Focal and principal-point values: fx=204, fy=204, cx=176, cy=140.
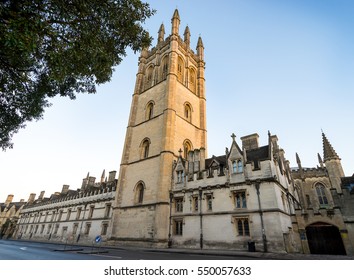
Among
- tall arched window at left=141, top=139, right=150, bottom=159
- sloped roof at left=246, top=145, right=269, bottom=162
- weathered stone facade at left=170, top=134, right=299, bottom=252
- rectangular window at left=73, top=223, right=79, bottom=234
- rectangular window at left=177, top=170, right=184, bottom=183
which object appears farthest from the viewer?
rectangular window at left=73, top=223, right=79, bottom=234

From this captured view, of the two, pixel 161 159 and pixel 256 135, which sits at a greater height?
pixel 256 135

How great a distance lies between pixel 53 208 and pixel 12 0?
47672 mm

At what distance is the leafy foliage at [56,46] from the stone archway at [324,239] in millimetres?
20134

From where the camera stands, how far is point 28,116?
485 inches

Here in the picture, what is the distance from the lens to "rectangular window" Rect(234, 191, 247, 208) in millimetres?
17598

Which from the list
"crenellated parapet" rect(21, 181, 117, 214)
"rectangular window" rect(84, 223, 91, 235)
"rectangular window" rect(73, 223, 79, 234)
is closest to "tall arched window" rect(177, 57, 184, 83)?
"crenellated parapet" rect(21, 181, 117, 214)

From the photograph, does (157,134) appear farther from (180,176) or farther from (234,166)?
(234,166)

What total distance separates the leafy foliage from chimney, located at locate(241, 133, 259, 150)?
17.6 metres

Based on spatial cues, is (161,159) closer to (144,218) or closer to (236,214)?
(144,218)

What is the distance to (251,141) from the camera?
960 inches

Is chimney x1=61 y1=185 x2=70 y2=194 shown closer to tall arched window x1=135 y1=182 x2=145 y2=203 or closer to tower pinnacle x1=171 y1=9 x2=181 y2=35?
tall arched window x1=135 y1=182 x2=145 y2=203

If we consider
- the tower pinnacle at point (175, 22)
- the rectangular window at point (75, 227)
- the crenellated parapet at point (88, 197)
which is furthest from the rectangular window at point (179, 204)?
the tower pinnacle at point (175, 22)

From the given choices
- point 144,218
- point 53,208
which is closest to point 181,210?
point 144,218

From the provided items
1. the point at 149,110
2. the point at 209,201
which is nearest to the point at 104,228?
the point at 149,110
